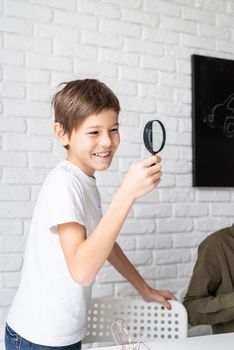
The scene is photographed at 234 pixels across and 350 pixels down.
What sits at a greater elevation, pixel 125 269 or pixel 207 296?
pixel 125 269

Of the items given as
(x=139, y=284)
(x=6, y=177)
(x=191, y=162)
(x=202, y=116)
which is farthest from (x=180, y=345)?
(x=202, y=116)

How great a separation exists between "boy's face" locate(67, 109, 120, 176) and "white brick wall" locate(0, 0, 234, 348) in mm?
813

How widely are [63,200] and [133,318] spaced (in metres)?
0.67

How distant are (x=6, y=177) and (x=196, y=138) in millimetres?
985

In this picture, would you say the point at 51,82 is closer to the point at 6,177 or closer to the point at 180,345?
the point at 6,177

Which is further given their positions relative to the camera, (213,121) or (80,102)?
(213,121)

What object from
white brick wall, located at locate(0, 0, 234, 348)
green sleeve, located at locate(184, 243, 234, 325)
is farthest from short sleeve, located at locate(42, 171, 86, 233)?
white brick wall, located at locate(0, 0, 234, 348)

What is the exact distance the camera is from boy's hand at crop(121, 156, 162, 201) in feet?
3.11

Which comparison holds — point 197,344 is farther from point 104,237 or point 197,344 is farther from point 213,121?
point 213,121

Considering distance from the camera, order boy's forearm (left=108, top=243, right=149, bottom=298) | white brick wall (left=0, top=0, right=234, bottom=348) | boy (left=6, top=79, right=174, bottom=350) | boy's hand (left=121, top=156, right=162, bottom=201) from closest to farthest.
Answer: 1. boy's hand (left=121, top=156, right=162, bottom=201)
2. boy (left=6, top=79, right=174, bottom=350)
3. boy's forearm (left=108, top=243, right=149, bottom=298)
4. white brick wall (left=0, top=0, right=234, bottom=348)

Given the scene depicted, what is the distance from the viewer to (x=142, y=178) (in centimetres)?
95

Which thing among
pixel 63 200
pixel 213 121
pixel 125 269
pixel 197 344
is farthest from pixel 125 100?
pixel 197 344

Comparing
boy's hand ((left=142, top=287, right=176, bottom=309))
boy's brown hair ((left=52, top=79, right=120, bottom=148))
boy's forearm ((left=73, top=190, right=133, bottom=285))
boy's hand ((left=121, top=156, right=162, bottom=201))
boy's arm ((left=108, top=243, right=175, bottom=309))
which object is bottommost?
boy's hand ((left=142, top=287, right=176, bottom=309))

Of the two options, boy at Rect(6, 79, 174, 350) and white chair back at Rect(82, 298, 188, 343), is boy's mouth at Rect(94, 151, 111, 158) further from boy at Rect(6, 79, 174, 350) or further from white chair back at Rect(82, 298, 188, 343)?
white chair back at Rect(82, 298, 188, 343)
